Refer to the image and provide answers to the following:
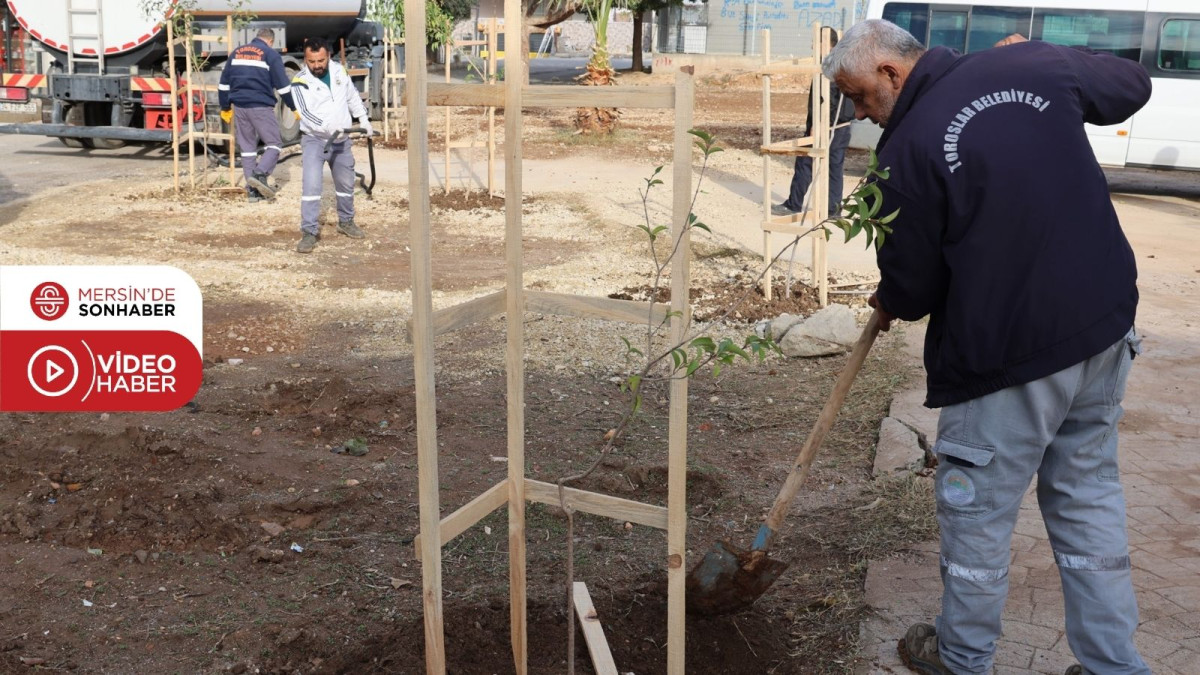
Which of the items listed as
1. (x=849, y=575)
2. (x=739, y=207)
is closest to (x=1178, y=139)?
(x=739, y=207)

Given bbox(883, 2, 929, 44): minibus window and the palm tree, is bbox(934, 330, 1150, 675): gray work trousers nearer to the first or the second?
bbox(883, 2, 929, 44): minibus window

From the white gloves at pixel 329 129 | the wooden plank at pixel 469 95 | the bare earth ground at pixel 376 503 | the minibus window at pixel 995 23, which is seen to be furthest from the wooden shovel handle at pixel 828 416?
the minibus window at pixel 995 23

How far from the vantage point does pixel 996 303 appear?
9.46 ft

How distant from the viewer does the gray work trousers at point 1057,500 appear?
2980 millimetres

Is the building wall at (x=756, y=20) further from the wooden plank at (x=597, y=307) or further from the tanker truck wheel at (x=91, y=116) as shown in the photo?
the wooden plank at (x=597, y=307)

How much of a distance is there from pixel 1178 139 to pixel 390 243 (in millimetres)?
10026

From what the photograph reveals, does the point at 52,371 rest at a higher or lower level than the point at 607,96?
lower

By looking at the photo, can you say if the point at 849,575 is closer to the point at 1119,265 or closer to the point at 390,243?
the point at 1119,265

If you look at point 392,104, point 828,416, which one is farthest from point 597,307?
point 392,104

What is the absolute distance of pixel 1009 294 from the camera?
287 cm

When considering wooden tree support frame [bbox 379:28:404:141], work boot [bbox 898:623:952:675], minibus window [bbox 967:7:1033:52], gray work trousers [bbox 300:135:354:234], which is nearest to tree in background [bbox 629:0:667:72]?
wooden tree support frame [bbox 379:28:404:141]

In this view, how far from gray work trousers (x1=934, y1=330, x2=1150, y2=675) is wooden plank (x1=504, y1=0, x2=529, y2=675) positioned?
1.15m
